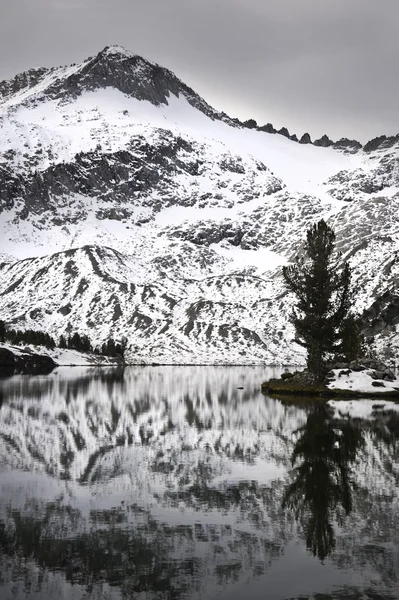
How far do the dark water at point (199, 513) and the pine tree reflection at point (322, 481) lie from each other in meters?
0.08

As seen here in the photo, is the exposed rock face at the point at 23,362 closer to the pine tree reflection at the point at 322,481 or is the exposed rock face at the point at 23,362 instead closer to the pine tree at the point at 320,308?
the pine tree at the point at 320,308

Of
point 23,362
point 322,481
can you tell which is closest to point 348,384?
point 322,481

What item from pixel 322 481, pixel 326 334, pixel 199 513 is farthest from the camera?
pixel 326 334

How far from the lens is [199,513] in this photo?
2139 cm

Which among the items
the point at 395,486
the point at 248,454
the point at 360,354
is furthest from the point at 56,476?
the point at 360,354

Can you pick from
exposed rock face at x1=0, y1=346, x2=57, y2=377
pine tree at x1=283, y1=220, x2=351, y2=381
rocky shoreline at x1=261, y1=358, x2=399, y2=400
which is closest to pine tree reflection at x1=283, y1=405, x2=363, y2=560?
rocky shoreline at x1=261, y1=358, x2=399, y2=400

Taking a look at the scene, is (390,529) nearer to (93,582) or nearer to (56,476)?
(93,582)

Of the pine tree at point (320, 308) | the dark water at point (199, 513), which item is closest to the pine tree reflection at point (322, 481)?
the dark water at point (199, 513)

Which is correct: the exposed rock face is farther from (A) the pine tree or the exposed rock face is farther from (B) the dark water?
(B) the dark water

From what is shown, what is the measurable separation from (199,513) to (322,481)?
6.68m

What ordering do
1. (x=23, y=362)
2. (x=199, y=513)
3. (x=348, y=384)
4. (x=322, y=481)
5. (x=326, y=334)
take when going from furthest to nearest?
A: (x=23, y=362)
(x=326, y=334)
(x=348, y=384)
(x=322, y=481)
(x=199, y=513)

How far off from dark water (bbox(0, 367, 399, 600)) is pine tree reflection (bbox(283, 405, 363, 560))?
79 mm

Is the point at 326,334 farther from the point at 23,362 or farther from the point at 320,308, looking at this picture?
the point at 23,362

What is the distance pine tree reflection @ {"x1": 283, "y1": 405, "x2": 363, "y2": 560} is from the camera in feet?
64.1
